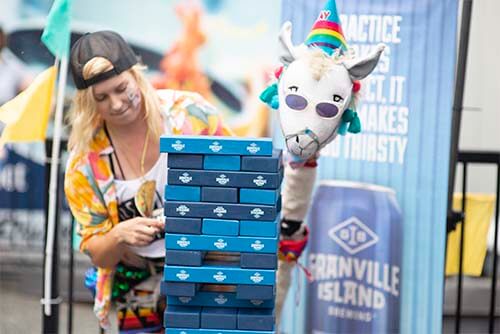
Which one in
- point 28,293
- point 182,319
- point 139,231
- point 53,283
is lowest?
point 28,293

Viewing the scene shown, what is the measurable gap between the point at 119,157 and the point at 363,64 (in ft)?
3.10

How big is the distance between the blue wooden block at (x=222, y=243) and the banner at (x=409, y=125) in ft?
2.73

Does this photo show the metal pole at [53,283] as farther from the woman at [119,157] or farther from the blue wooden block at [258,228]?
the blue wooden block at [258,228]

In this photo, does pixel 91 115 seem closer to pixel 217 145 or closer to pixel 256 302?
pixel 217 145

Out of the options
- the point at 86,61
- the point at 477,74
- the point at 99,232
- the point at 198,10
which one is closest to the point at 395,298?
the point at 99,232

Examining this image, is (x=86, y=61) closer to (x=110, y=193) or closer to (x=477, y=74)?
(x=110, y=193)

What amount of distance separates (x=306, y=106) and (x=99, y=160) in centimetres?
80

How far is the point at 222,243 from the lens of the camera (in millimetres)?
2889

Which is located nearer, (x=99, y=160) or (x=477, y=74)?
(x=99, y=160)

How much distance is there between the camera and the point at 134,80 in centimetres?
324

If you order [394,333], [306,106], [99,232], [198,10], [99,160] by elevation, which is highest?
[198,10]

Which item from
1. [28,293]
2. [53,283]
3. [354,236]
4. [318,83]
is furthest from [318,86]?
[28,293]

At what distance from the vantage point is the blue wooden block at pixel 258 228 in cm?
288

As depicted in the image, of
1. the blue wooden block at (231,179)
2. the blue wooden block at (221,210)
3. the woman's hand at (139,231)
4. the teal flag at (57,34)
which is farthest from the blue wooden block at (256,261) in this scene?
the teal flag at (57,34)
